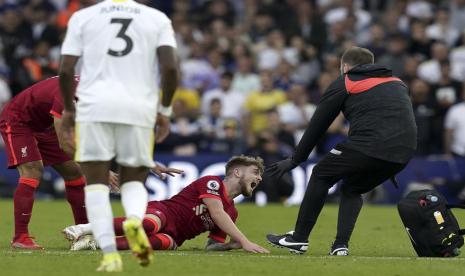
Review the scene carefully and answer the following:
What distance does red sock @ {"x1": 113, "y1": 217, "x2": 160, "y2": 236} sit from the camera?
380 inches

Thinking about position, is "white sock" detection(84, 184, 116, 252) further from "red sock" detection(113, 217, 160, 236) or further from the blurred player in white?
"red sock" detection(113, 217, 160, 236)

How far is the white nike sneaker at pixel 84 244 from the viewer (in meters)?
9.90

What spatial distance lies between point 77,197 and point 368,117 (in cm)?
290

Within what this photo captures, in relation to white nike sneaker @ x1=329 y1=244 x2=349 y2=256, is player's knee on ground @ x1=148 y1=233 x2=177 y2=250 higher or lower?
higher

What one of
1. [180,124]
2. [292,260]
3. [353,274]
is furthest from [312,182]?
[180,124]

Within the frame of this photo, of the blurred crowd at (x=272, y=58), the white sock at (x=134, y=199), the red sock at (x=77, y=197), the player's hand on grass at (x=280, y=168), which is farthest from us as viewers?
the blurred crowd at (x=272, y=58)

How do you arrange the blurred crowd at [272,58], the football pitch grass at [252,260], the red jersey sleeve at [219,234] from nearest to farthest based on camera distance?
1. the football pitch grass at [252,260]
2. the red jersey sleeve at [219,234]
3. the blurred crowd at [272,58]

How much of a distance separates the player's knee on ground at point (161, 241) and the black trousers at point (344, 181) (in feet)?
3.72

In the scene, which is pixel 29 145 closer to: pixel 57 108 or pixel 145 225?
pixel 57 108

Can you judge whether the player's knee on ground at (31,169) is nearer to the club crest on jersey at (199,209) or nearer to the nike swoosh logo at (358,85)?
the club crest on jersey at (199,209)

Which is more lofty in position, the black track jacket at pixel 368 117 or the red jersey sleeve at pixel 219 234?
the black track jacket at pixel 368 117

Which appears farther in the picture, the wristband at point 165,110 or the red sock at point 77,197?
the red sock at point 77,197

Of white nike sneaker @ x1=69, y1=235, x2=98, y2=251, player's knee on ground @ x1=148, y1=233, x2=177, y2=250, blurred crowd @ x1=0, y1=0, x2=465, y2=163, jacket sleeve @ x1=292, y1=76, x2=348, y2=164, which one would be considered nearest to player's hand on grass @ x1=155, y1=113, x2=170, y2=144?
player's knee on ground @ x1=148, y1=233, x2=177, y2=250

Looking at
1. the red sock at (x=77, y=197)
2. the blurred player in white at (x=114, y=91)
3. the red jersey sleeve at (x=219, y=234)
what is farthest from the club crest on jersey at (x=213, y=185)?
the blurred player in white at (x=114, y=91)
